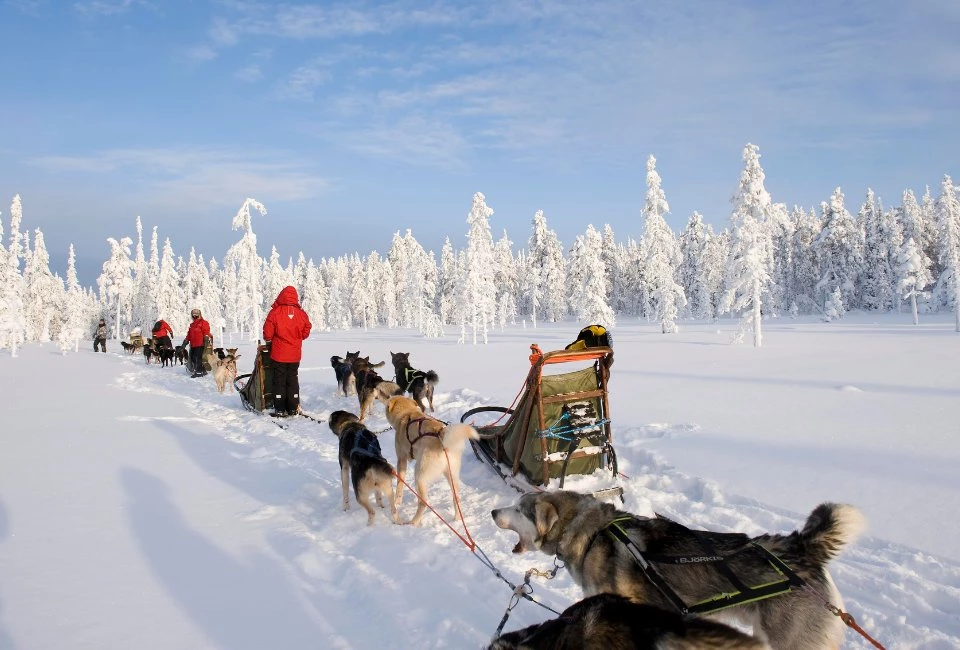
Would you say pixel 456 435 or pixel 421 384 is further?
pixel 421 384

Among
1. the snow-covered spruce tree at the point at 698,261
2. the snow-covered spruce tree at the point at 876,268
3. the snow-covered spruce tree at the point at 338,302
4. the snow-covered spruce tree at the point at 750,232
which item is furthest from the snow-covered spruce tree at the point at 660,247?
the snow-covered spruce tree at the point at 338,302

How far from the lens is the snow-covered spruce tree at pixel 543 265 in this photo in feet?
196

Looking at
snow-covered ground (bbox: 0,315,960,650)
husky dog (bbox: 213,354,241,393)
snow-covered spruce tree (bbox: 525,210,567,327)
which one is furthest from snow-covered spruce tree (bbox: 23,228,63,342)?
snow-covered ground (bbox: 0,315,960,650)

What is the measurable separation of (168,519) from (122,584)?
1446 millimetres

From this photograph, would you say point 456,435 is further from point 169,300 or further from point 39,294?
point 39,294

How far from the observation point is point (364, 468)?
5.53m

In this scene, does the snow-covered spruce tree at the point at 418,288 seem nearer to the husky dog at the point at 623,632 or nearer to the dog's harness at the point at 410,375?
the dog's harness at the point at 410,375

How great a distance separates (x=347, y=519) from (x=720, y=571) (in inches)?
160

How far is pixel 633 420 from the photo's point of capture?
9492mm

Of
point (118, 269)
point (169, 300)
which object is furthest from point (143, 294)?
point (118, 269)

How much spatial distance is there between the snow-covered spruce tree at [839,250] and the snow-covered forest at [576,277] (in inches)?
6.2

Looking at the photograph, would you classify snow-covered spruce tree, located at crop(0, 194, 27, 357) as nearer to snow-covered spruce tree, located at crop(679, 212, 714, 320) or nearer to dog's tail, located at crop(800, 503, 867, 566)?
dog's tail, located at crop(800, 503, 867, 566)

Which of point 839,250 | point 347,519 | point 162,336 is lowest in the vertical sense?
point 347,519

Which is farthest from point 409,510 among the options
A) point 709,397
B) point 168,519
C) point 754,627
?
point 709,397
